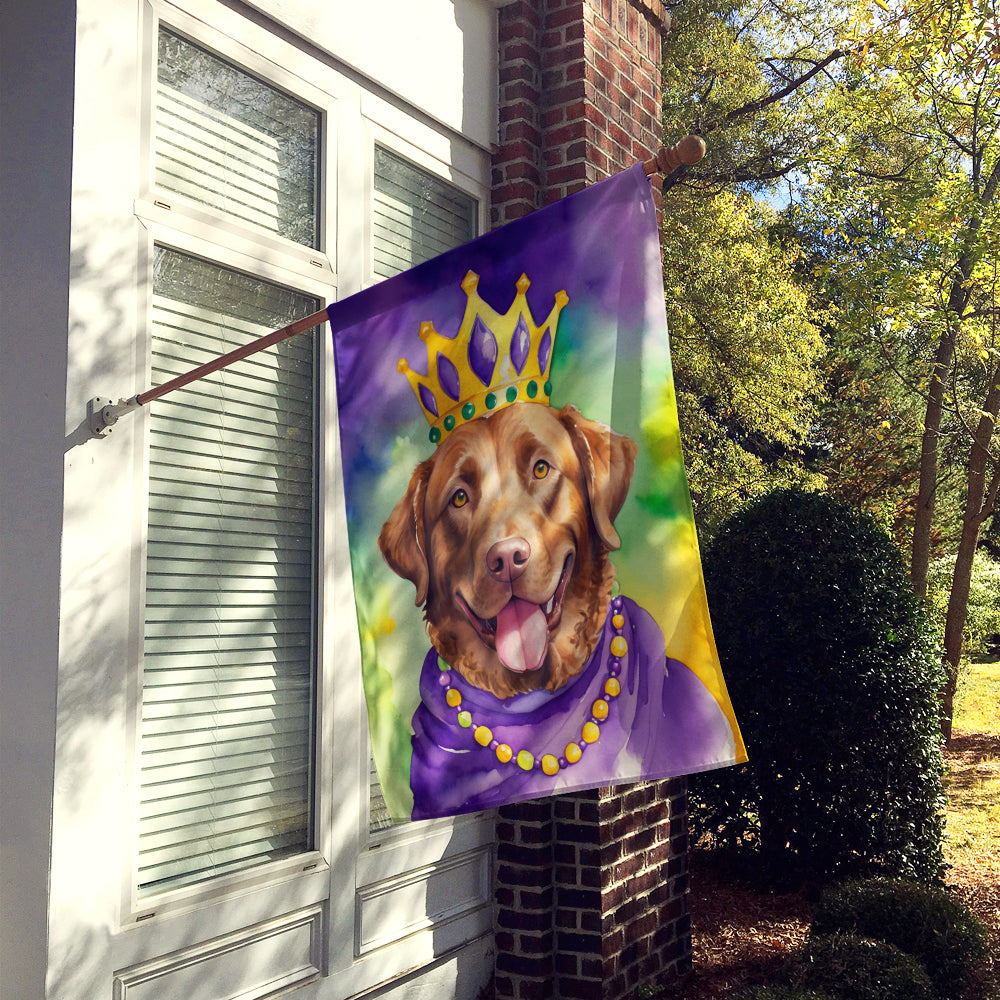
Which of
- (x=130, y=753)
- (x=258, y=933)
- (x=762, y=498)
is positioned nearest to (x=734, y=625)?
(x=762, y=498)

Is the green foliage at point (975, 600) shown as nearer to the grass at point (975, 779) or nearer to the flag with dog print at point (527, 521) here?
the grass at point (975, 779)

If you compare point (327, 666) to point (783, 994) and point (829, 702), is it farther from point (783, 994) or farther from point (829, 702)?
point (829, 702)

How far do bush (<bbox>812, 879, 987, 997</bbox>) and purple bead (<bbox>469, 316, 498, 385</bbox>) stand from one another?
3435 mm

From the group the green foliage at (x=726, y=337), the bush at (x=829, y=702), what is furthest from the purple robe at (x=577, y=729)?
the green foliage at (x=726, y=337)

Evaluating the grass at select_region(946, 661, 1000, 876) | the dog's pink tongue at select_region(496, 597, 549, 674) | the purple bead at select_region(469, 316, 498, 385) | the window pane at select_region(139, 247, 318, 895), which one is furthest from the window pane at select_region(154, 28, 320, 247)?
the grass at select_region(946, 661, 1000, 876)

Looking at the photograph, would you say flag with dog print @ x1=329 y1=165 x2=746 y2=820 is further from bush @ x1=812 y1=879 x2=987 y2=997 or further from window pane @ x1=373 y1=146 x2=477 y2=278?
bush @ x1=812 y1=879 x2=987 y2=997

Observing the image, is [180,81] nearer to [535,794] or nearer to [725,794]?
[535,794]

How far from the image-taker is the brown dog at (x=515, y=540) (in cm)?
242

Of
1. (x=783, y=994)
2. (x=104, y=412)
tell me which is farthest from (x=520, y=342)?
(x=783, y=994)

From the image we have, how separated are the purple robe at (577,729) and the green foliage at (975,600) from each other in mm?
12095

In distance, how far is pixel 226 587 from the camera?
10.8 feet

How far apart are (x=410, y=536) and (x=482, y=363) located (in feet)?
1.57

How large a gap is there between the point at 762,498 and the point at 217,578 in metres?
4.21

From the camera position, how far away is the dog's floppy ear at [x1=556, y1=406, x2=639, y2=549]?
239 cm
